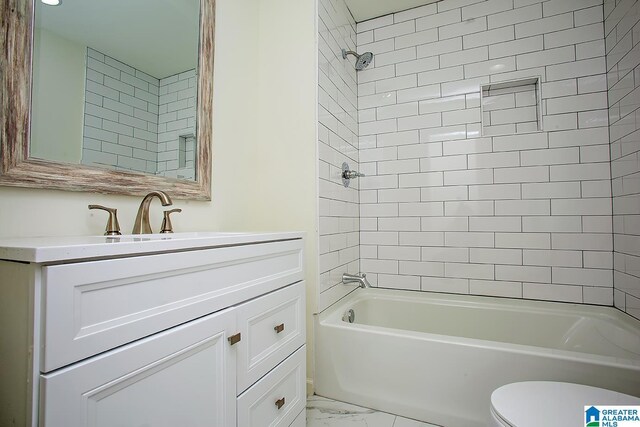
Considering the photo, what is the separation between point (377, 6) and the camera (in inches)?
85.7

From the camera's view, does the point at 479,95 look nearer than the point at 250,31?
No

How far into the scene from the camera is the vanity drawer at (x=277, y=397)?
96 centimetres

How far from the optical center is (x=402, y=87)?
221 cm

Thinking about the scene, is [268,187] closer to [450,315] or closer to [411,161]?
[411,161]

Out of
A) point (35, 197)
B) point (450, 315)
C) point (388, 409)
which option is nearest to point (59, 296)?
point (35, 197)

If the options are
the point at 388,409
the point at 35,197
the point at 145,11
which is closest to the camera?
the point at 35,197

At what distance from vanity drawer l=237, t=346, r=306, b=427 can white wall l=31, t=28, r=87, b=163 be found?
0.97 metres

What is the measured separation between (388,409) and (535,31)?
244 centimetres

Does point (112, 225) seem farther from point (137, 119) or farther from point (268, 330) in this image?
point (268, 330)

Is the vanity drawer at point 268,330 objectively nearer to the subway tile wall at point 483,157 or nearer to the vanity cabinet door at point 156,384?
the vanity cabinet door at point 156,384

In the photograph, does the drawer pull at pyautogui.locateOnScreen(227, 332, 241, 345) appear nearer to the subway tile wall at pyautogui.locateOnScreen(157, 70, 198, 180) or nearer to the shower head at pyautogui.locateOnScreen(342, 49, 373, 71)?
the subway tile wall at pyautogui.locateOnScreen(157, 70, 198, 180)

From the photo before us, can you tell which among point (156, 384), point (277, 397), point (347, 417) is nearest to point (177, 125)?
point (156, 384)

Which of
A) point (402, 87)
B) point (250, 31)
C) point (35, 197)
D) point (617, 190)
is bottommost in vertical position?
point (35, 197)

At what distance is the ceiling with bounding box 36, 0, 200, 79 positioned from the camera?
3.16 feet
